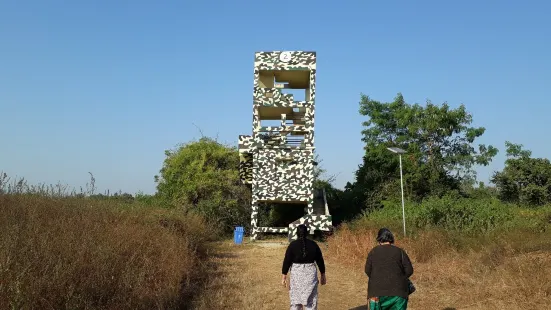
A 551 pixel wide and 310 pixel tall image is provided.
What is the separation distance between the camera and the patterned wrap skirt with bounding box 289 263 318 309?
647 centimetres

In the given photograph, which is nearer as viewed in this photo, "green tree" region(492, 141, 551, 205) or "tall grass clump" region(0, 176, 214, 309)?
"tall grass clump" region(0, 176, 214, 309)

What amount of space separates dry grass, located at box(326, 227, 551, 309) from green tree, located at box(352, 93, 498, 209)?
14.1 metres

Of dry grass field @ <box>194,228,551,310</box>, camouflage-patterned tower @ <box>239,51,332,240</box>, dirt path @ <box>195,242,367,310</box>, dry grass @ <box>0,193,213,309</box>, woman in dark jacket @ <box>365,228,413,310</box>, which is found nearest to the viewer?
dry grass @ <box>0,193,213,309</box>

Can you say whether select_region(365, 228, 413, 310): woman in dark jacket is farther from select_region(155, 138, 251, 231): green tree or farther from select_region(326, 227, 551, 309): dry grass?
select_region(155, 138, 251, 231): green tree

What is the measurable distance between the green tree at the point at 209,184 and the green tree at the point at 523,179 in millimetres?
18038

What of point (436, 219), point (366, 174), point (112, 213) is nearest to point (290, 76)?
point (366, 174)

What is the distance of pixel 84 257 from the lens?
6.75 m

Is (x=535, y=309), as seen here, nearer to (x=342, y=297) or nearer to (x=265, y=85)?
(x=342, y=297)

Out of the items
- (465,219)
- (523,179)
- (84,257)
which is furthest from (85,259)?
(523,179)

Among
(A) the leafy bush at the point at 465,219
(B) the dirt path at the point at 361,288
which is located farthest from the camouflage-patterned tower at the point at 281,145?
(B) the dirt path at the point at 361,288

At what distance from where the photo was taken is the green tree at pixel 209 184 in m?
25.9

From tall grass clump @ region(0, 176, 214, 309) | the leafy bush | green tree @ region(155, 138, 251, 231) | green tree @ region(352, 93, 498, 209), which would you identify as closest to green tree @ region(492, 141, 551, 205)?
green tree @ region(352, 93, 498, 209)

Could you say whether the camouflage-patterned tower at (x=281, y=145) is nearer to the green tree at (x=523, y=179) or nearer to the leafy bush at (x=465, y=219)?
the leafy bush at (x=465, y=219)

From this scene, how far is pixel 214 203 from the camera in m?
25.6
